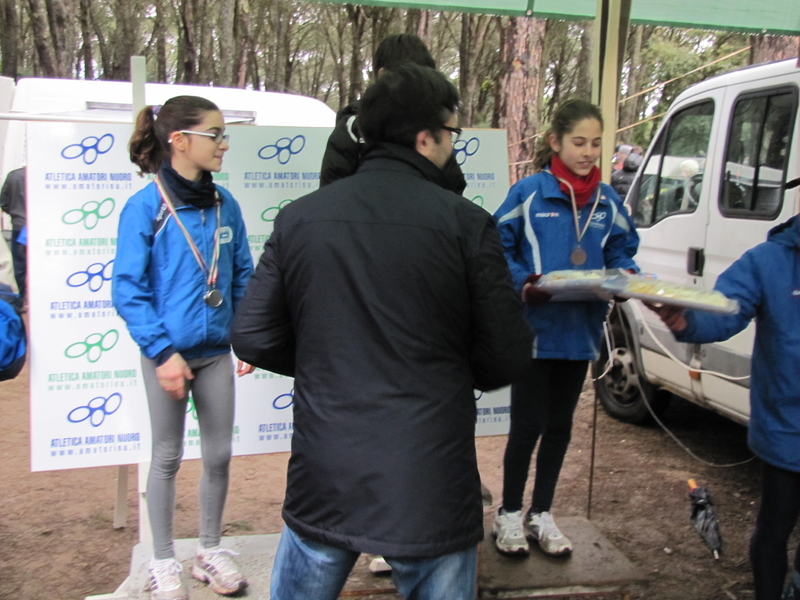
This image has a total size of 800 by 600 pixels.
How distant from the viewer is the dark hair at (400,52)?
3.13 meters

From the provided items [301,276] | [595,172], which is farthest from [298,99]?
[301,276]

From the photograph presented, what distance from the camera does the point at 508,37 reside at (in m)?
11.1

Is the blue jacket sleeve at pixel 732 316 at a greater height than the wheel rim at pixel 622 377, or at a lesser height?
greater

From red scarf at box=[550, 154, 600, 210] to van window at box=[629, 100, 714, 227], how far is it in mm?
2117

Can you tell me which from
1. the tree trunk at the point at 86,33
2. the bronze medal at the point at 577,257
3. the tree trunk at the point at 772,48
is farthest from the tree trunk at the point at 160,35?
the bronze medal at the point at 577,257

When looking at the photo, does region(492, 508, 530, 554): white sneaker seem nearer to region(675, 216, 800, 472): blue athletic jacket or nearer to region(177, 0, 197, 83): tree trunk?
region(675, 216, 800, 472): blue athletic jacket

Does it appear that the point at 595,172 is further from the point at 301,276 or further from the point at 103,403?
the point at 103,403

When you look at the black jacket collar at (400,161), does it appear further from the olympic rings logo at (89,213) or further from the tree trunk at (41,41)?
the tree trunk at (41,41)

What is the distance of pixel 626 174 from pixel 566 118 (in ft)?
21.5

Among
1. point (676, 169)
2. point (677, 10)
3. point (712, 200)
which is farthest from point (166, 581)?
point (677, 10)

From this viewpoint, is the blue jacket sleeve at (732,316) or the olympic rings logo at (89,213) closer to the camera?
the blue jacket sleeve at (732,316)

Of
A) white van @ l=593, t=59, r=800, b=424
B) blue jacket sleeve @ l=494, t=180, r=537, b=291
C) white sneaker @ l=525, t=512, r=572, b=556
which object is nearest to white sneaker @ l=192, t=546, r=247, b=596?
white sneaker @ l=525, t=512, r=572, b=556

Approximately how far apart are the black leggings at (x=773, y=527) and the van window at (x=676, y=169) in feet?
9.10

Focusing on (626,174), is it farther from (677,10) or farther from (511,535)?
→ (511,535)
